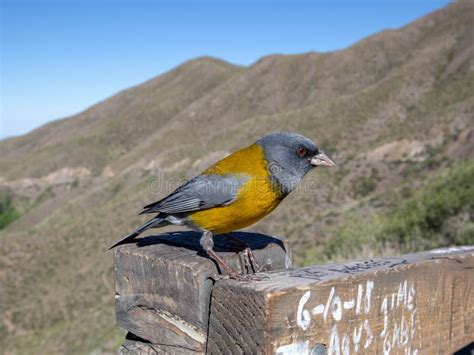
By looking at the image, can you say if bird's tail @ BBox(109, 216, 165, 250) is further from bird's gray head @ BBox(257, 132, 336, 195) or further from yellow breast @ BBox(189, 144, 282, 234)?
bird's gray head @ BBox(257, 132, 336, 195)

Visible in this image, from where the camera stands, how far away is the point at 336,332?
1.77 meters

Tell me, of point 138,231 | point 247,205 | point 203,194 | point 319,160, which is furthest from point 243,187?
point 138,231

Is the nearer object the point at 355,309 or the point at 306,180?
the point at 355,309

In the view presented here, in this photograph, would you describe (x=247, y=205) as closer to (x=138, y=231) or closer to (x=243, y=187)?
(x=243, y=187)

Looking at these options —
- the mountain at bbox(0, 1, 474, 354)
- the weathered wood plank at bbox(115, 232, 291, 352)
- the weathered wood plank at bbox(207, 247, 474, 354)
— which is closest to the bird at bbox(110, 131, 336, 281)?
the weathered wood plank at bbox(115, 232, 291, 352)

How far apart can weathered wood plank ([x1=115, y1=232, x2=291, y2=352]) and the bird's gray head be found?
2.79ft

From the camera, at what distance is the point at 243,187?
3.08m

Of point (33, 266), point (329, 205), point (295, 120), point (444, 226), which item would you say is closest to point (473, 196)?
point (444, 226)

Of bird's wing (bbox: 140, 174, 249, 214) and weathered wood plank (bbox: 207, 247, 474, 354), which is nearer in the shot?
weathered wood plank (bbox: 207, 247, 474, 354)

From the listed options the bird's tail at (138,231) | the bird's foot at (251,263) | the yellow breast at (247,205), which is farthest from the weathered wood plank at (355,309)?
the yellow breast at (247,205)

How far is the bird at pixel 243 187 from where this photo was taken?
3029 millimetres

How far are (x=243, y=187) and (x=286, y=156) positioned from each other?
0.36m

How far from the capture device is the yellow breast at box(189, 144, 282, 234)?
118 inches

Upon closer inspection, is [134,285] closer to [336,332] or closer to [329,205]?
[336,332]
